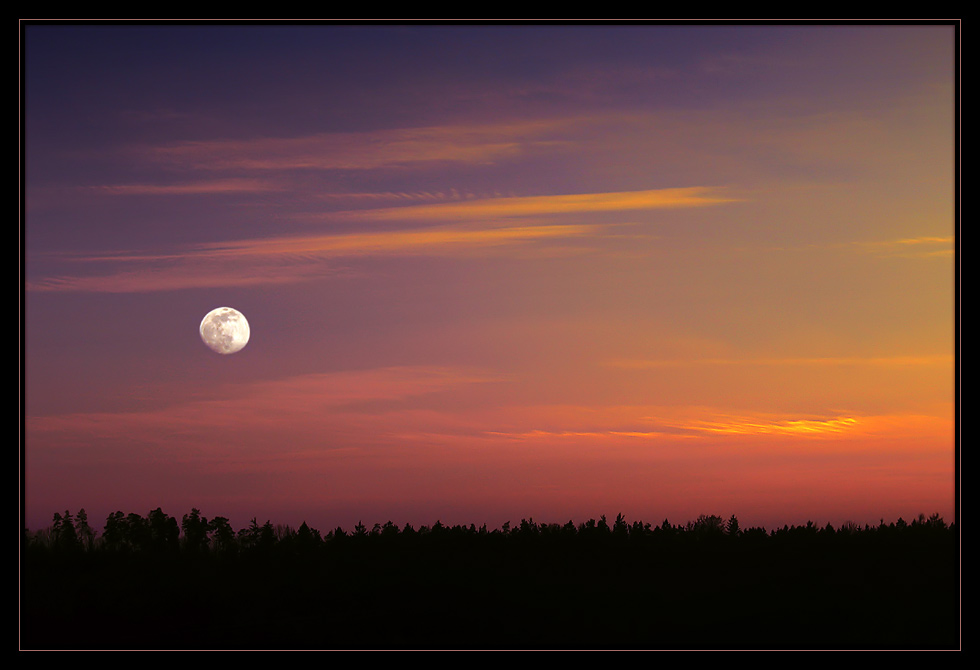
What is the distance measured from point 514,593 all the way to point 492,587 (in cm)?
63

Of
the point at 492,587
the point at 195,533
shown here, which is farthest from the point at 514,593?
the point at 195,533

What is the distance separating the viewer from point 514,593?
25.7 meters

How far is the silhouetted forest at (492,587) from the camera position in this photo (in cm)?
2470

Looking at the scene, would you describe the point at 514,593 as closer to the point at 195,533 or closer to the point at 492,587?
the point at 492,587

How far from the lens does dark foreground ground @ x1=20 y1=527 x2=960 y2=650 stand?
80.9 ft

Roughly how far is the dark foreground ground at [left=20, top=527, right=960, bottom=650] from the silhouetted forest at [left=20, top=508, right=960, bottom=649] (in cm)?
4

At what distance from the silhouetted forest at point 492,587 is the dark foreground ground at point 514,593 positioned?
0.14 feet

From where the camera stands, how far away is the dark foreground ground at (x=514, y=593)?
2467 centimetres

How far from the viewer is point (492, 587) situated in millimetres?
25938
